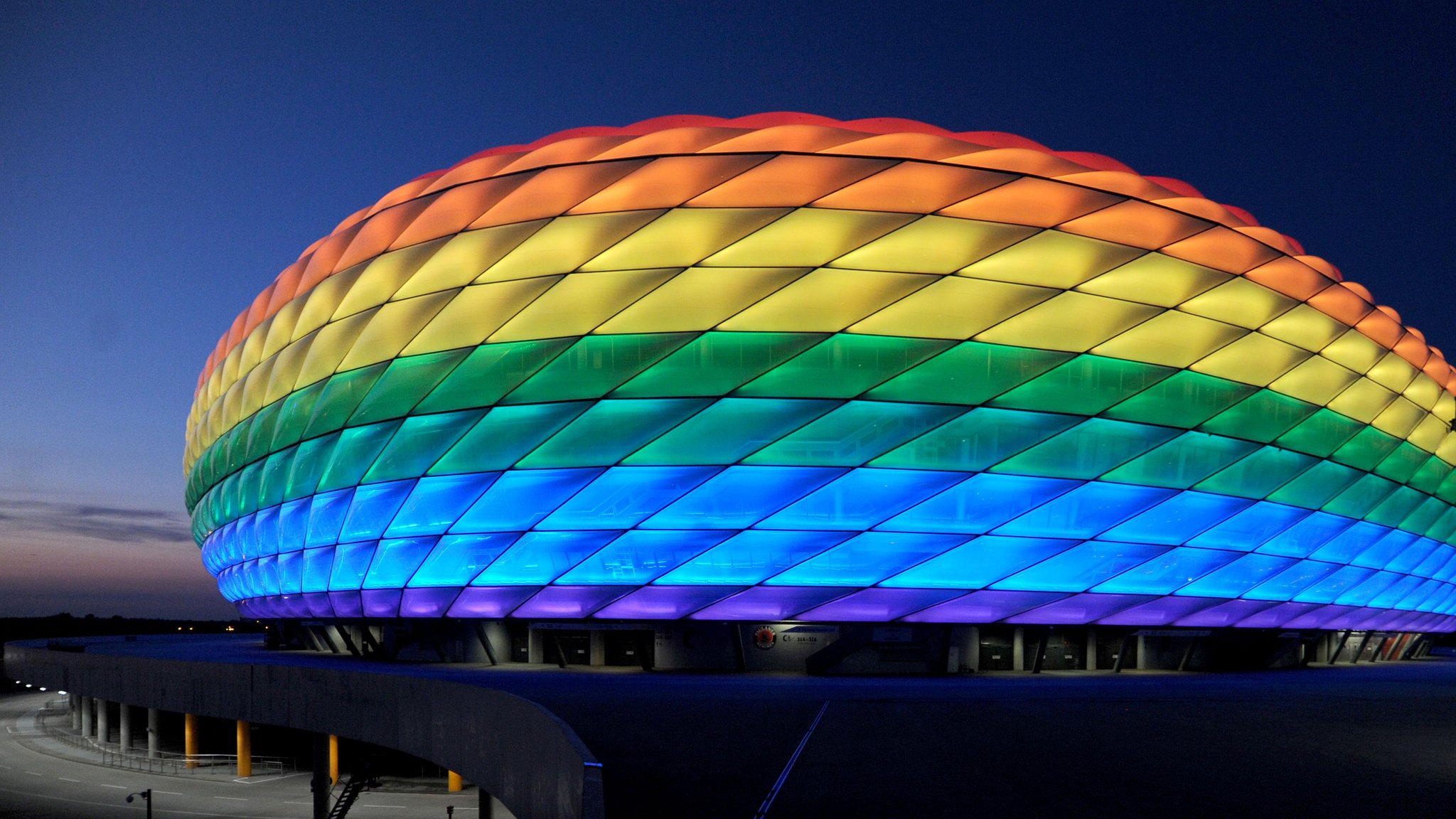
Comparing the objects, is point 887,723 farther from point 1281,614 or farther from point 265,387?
point 265,387

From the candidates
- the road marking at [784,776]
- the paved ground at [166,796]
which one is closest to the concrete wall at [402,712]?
the road marking at [784,776]

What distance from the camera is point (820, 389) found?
2203 cm

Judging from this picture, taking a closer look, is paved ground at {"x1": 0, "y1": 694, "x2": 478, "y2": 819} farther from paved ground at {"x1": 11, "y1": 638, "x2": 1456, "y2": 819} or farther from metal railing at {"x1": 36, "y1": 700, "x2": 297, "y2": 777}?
paved ground at {"x1": 11, "y1": 638, "x2": 1456, "y2": 819}

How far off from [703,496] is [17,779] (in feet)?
84.9

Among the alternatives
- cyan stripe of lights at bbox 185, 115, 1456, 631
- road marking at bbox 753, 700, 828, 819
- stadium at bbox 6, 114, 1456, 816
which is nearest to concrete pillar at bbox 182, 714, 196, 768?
stadium at bbox 6, 114, 1456, 816

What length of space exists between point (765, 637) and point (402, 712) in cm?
948

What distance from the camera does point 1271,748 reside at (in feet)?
36.4

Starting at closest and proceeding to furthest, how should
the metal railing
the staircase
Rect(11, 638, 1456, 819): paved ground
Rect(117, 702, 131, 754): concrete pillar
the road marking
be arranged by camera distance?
the road marking < Rect(11, 638, 1456, 819): paved ground < the staircase < the metal railing < Rect(117, 702, 131, 754): concrete pillar

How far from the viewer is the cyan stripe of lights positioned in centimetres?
2219

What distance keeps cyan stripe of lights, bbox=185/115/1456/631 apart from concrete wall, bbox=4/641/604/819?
4397 mm

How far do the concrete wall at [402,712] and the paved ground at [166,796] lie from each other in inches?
112

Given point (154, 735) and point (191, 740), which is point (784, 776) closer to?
point (191, 740)

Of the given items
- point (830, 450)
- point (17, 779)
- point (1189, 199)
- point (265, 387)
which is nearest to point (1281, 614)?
point (1189, 199)

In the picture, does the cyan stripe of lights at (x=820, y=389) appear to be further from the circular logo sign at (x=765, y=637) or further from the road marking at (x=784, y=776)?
the road marking at (x=784, y=776)
